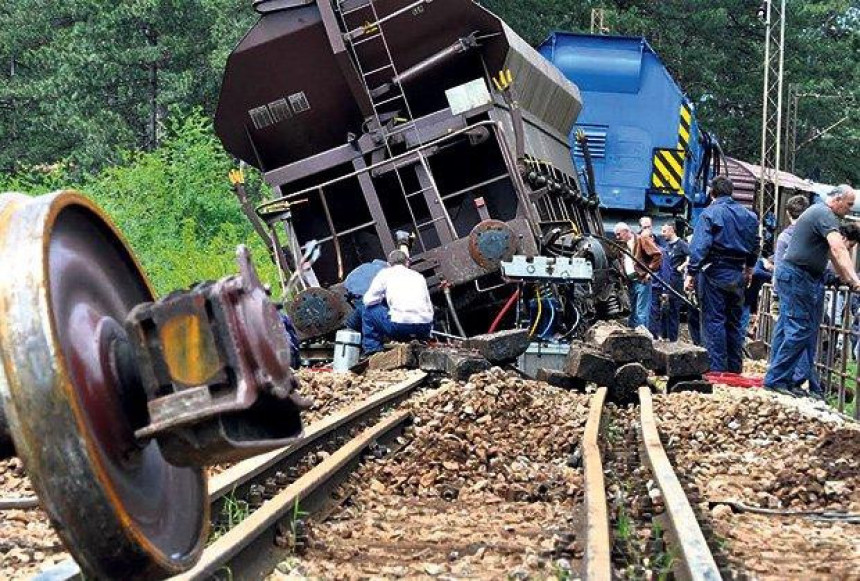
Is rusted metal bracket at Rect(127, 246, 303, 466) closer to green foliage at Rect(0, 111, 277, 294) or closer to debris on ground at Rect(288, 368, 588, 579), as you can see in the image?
debris on ground at Rect(288, 368, 588, 579)

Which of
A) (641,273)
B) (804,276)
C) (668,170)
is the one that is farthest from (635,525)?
(668,170)

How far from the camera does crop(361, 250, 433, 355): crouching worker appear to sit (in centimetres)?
1191

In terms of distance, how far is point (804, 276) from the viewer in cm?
1056

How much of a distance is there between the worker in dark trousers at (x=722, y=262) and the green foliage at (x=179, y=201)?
973 centimetres

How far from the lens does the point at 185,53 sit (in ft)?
98.7

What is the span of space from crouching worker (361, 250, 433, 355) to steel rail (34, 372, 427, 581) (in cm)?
163

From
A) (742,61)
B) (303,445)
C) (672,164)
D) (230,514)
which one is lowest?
(742,61)

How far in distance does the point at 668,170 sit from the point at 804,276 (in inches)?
391

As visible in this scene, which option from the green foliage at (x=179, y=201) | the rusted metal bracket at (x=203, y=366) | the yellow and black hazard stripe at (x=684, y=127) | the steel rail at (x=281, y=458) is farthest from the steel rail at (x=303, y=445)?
the green foliage at (x=179, y=201)

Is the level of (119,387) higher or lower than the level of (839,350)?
higher

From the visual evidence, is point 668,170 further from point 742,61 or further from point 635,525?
point 742,61

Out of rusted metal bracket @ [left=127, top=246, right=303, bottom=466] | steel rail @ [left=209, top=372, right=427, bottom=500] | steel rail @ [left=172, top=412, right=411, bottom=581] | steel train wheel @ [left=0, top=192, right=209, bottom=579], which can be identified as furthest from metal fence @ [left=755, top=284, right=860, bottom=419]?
rusted metal bracket @ [left=127, top=246, right=303, bottom=466]

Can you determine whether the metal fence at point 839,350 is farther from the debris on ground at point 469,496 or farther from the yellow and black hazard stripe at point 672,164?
the yellow and black hazard stripe at point 672,164

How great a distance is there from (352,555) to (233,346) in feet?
7.76
